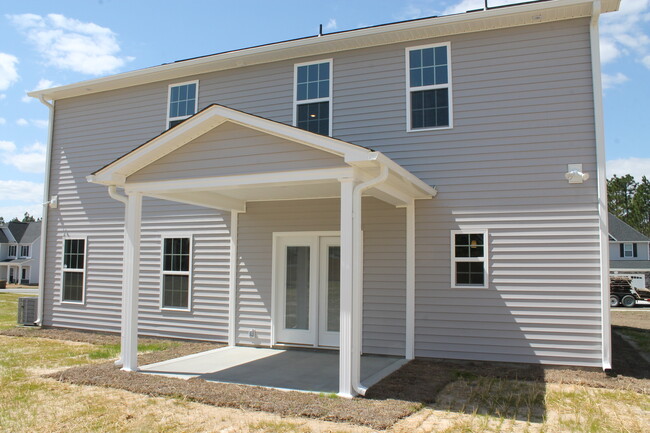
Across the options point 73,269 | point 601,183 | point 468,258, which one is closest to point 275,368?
point 468,258

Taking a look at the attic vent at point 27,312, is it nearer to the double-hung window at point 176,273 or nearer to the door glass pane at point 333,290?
the double-hung window at point 176,273

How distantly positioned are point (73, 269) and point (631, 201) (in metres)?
53.5

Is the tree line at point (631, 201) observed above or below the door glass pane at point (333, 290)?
above

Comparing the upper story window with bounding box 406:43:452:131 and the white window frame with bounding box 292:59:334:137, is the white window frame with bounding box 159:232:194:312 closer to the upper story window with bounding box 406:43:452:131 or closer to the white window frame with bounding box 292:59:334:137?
the white window frame with bounding box 292:59:334:137

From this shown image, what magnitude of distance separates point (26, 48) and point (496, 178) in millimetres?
8598

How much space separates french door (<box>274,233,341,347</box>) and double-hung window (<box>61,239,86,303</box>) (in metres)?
4.86

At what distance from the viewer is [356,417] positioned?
495 centimetres

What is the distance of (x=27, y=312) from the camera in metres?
11.6

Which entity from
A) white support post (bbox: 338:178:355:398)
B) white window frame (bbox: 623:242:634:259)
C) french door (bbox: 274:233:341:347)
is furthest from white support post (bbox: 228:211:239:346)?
white window frame (bbox: 623:242:634:259)

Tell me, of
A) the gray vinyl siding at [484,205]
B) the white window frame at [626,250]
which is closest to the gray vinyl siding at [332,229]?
the gray vinyl siding at [484,205]

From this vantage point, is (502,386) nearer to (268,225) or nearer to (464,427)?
(464,427)

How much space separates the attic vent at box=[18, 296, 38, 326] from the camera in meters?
11.6

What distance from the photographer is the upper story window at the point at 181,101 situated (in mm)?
10273

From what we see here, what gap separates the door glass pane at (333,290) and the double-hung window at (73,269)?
18.9 feet
